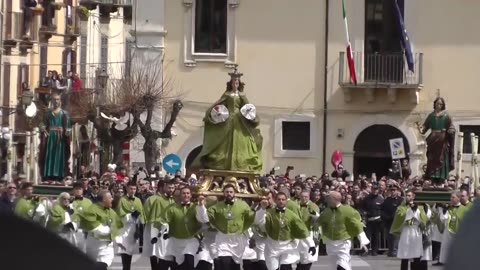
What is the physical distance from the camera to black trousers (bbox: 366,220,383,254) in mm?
32281

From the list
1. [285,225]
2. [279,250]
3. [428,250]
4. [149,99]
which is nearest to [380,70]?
[149,99]

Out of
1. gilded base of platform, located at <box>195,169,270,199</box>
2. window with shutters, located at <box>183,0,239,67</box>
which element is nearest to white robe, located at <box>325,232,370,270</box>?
gilded base of platform, located at <box>195,169,270,199</box>

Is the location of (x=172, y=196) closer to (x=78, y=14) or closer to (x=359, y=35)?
(x=359, y=35)

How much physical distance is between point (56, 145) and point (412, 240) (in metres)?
6.29

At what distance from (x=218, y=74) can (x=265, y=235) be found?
2140 cm

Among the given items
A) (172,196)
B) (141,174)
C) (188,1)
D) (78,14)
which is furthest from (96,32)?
(172,196)

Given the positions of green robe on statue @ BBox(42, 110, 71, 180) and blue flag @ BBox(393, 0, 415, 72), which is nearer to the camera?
green robe on statue @ BBox(42, 110, 71, 180)

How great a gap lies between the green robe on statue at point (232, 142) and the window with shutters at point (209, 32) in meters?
16.9

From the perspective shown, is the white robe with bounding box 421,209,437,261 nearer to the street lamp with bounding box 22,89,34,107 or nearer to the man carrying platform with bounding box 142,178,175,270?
the man carrying platform with bounding box 142,178,175,270

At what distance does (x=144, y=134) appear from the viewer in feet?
138

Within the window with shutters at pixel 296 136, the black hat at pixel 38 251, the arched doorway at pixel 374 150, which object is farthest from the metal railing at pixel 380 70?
the black hat at pixel 38 251

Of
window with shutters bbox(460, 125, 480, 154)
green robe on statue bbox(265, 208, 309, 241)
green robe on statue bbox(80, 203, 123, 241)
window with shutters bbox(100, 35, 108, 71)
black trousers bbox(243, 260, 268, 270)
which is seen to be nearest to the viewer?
green robe on statue bbox(80, 203, 123, 241)

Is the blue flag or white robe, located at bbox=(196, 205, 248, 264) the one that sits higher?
the blue flag

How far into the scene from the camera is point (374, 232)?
32469mm
